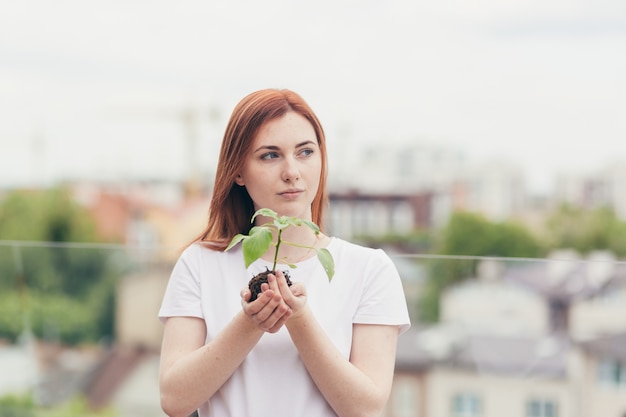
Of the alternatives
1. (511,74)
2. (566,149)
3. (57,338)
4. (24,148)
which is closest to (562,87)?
(511,74)

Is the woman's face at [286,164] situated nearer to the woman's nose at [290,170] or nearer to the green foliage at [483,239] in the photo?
the woman's nose at [290,170]

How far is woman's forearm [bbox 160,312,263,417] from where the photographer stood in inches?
45.0

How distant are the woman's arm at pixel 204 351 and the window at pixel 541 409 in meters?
1.35

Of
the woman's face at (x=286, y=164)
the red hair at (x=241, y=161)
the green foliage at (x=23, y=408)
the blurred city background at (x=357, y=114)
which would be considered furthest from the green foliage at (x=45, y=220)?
the woman's face at (x=286, y=164)

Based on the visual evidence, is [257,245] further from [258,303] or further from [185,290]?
[185,290]

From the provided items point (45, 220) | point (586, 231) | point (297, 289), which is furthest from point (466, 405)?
point (586, 231)

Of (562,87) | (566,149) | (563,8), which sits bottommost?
(566,149)

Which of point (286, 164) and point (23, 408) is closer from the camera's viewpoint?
point (286, 164)

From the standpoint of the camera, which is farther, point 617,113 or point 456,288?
point 617,113

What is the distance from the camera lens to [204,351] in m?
1.17

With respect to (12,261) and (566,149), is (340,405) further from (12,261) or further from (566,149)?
(566,149)

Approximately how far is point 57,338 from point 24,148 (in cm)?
5461

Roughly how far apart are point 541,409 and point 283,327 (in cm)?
131

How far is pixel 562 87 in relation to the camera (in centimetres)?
6731
